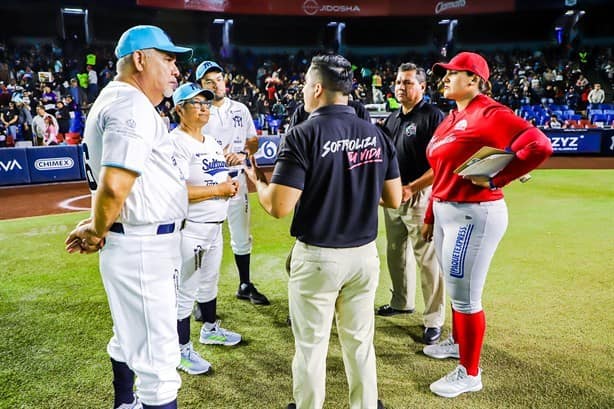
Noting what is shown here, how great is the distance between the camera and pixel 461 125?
3.09m

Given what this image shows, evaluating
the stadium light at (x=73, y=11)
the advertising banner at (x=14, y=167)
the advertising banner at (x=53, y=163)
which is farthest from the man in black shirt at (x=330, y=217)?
the stadium light at (x=73, y=11)

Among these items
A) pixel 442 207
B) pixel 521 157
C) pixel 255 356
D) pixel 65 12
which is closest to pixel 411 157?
pixel 442 207

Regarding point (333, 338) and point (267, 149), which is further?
point (267, 149)

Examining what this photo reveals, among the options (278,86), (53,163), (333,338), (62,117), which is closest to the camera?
(333,338)

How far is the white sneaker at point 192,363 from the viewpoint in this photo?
352 cm

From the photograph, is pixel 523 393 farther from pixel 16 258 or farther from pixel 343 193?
pixel 16 258

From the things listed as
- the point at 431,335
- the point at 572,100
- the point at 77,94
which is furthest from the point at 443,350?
the point at 572,100

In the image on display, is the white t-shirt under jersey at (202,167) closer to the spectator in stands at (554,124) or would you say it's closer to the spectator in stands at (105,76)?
the spectator in stands at (554,124)

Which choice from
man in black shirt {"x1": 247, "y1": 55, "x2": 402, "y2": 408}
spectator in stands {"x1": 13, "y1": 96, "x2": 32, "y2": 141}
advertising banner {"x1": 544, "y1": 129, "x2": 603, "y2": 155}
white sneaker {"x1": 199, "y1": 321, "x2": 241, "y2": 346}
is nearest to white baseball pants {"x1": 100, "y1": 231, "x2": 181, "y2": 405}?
man in black shirt {"x1": 247, "y1": 55, "x2": 402, "y2": 408}

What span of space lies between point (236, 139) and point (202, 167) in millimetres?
1506

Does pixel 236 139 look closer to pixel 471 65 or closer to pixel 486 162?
pixel 471 65

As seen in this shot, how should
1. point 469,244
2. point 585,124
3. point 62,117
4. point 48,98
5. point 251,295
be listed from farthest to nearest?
point 585,124, point 48,98, point 62,117, point 251,295, point 469,244

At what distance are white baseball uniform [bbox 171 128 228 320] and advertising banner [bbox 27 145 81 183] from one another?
11.1 m

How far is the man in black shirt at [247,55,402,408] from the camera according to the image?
2.39 metres
